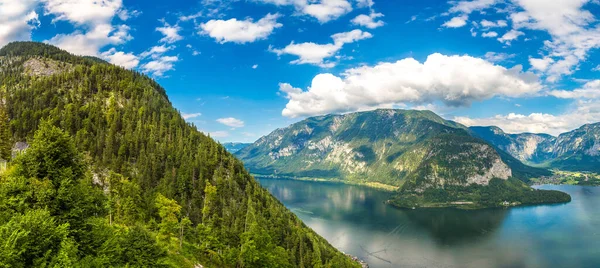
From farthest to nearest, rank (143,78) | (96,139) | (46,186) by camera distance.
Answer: (143,78)
(96,139)
(46,186)

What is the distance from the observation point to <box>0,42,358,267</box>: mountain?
89.7 feet

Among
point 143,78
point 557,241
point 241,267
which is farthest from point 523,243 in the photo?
point 143,78

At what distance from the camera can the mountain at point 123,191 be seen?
27.3m

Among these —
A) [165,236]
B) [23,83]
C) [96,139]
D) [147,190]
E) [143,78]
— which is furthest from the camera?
[143,78]

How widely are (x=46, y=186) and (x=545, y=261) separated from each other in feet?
650

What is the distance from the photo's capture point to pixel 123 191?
309ft

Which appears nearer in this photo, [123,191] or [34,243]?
[34,243]

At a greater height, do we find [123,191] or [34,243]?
[34,243]

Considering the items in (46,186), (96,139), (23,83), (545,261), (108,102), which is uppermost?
(23,83)

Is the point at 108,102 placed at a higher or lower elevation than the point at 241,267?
higher

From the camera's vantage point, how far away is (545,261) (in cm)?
16075

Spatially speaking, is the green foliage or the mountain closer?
the green foliage

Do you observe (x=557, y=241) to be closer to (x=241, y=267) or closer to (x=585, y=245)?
(x=585, y=245)

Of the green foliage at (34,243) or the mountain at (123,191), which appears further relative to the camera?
the mountain at (123,191)
